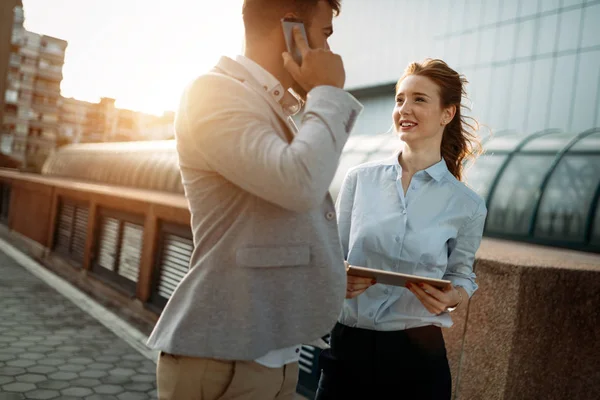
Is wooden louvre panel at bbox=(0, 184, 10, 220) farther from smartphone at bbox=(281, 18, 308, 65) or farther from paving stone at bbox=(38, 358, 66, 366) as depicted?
smartphone at bbox=(281, 18, 308, 65)

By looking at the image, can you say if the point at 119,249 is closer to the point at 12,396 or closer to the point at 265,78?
the point at 12,396

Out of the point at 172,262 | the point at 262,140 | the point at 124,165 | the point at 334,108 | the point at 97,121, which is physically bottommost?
the point at 172,262

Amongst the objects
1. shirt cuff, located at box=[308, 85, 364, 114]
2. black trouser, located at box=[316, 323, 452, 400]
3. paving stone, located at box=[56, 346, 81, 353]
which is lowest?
paving stone, located at box=[56, 346, 81, 353]

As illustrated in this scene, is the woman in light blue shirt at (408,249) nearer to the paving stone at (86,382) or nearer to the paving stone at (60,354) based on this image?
the paving stone at (86,382)

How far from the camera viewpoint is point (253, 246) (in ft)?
4.53

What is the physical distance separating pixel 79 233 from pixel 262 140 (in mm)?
10032

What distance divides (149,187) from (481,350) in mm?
13345

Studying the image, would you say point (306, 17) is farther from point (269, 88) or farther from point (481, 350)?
point (481, 350)

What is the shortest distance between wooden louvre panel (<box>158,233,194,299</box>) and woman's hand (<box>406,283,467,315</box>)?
4940 millimetres

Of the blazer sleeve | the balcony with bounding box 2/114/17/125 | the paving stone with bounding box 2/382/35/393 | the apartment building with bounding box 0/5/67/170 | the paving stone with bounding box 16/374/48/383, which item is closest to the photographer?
the blazer sleeve

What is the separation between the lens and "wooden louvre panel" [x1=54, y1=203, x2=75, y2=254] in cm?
1070

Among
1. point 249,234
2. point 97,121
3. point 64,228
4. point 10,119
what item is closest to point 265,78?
point 249,234

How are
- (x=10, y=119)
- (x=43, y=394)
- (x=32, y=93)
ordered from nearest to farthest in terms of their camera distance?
(x=43, y=394), (x=10, y=119), (x=32, y=93)

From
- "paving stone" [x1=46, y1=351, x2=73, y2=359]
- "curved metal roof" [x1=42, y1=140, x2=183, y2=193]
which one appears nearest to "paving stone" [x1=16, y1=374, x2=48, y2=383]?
"paving stone" [x1=46, y1=351, x2=73, y2=359]
